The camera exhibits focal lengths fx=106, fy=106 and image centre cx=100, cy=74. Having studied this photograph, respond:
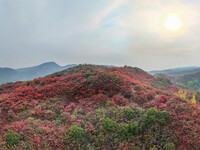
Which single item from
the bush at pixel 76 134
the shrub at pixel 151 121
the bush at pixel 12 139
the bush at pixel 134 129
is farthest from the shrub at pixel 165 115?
the bush at pixel 12 139

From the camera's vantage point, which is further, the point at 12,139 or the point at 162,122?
the point at 162,122

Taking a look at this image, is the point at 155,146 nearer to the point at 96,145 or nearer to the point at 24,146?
the point at 96,145

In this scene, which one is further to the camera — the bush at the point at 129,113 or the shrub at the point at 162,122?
the bush at the point at 129,113

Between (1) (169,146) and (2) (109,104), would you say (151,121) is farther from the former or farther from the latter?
(2) (109,104)

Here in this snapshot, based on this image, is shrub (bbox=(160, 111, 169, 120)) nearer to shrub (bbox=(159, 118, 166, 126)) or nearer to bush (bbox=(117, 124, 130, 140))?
shrub (bbox=(159, 118, 166, 126))

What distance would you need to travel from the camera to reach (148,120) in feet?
29.0

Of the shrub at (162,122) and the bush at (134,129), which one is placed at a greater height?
the shrub at (162,122)

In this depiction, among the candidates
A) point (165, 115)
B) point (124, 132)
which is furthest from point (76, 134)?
point (165, 115)

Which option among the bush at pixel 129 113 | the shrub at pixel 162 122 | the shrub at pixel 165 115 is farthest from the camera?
the bush at pixel 129 113

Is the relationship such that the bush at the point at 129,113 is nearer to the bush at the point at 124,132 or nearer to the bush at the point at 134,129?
the bush at the point at 134,129

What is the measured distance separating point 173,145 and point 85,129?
644 centimetres

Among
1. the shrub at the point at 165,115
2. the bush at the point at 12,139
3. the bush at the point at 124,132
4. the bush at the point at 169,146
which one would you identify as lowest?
the bush at the point at 169,146

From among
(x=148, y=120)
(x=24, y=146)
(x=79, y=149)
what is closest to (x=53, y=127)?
(x=24, y=146)

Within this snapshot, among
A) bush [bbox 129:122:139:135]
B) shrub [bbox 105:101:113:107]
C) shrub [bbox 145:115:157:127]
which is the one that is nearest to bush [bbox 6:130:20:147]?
shrub [bbox 105:101:113:107]
